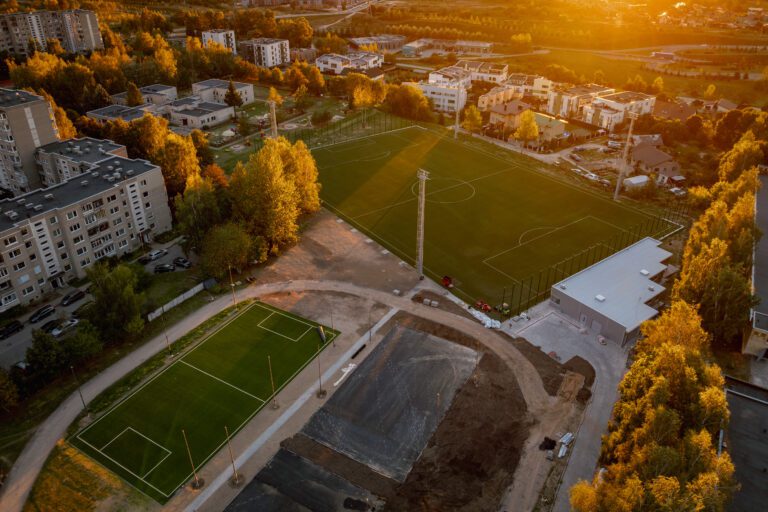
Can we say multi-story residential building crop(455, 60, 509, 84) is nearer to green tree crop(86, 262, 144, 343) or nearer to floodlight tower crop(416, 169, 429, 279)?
floodlight tower crop(416, 169, 429, 279)

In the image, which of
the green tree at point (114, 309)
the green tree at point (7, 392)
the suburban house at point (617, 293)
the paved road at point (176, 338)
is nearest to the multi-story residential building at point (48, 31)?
the green tree at point (114, 309)

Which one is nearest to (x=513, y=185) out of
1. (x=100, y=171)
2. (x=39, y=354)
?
(x=100, y=171)

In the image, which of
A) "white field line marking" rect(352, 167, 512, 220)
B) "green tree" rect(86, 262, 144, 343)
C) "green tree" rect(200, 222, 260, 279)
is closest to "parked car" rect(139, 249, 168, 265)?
"green tree" rect(200, 222, 260, 279)

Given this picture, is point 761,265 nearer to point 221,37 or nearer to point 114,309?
point 114,309

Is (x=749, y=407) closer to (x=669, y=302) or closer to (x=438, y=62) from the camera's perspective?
(x=669, y=302)

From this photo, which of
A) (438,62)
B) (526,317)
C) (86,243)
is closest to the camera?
(526,317)

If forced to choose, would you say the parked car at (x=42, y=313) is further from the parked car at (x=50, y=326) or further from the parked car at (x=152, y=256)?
the parked car at (x=152, y=256)

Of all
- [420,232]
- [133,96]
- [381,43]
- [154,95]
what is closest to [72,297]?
[420,232]
